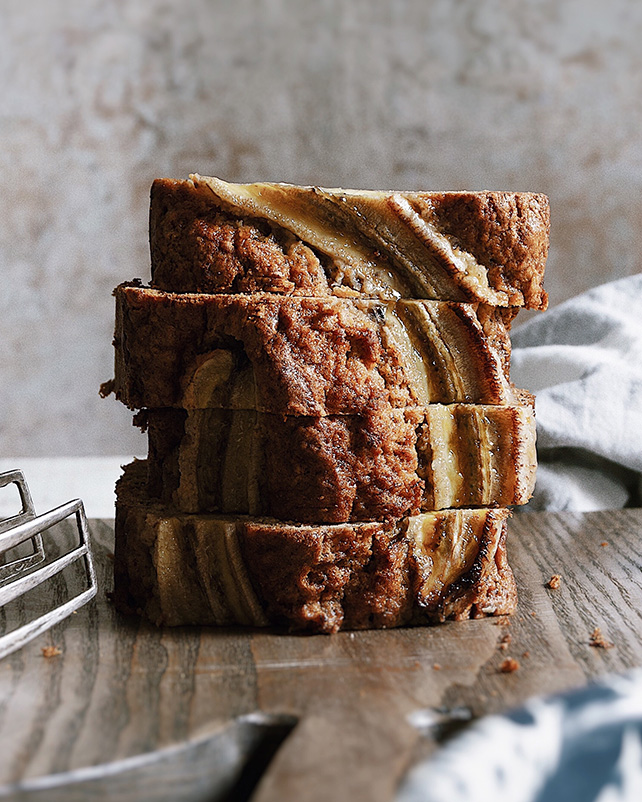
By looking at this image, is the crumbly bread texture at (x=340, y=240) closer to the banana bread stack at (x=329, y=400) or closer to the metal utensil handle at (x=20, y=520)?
the banana bread stack at (x=329, y=400)

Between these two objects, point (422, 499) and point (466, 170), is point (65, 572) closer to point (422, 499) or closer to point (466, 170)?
point (422, 499)

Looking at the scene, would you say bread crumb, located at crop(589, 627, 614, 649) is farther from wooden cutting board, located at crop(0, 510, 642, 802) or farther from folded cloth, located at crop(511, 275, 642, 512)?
folded cloth, located at crop(511, 275, 642, 512)

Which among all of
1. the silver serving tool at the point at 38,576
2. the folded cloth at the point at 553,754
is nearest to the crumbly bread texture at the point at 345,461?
the silver serving tool at the point at 38,576

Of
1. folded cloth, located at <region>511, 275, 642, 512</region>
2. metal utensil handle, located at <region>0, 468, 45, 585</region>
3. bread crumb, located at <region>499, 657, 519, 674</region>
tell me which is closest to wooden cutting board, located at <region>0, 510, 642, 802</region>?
bread crumb, located at <region>499, 657, 519, 674</region>

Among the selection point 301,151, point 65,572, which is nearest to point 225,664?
point 65,572

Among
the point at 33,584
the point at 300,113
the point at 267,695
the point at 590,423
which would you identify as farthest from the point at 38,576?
the point at 300,113

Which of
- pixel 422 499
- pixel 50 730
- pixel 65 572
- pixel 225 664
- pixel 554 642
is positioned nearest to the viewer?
pixel 50 730
